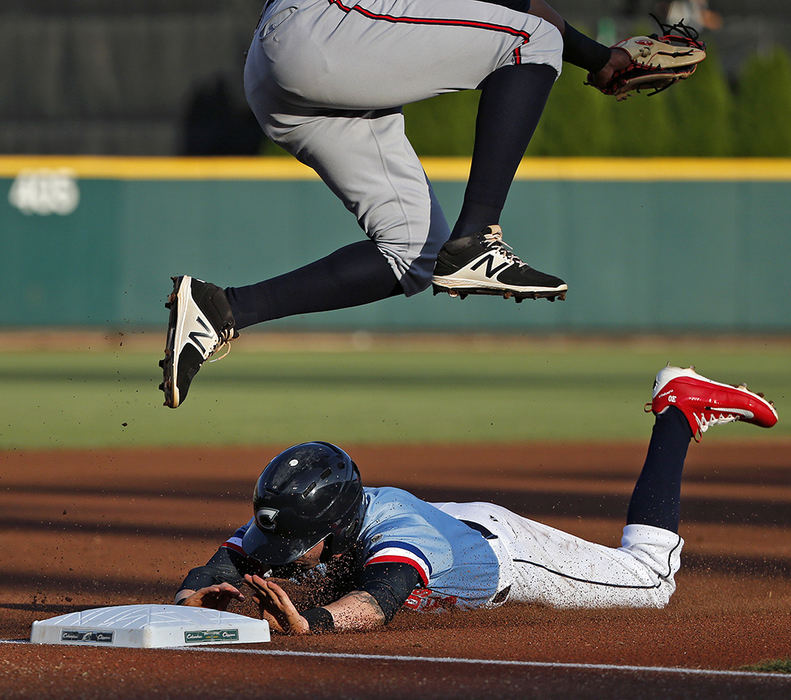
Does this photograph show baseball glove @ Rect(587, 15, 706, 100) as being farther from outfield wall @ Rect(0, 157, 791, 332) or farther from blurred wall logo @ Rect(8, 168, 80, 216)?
blurred wall logo @ Rect(8, 168, 80, 216)

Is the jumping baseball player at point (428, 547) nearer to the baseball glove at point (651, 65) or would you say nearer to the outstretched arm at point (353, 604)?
the outstretched arm at point (353, 604)

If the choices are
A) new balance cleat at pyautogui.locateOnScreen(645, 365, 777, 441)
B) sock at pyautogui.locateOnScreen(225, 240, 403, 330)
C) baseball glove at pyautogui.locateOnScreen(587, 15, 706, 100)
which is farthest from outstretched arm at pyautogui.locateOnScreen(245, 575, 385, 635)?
baseball glove at pyautogui.locateOnScreen(587, 15, 706, 100)

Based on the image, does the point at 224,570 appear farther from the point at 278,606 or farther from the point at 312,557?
the point at 278,606

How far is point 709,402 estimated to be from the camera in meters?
4.55

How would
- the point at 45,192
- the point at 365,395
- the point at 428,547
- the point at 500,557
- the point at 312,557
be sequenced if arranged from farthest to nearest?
the point at 45,192 < the point at 365,395 < the point at 500,557 < the point at 312,557 < the point at 428,547

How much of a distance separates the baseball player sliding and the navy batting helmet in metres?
0.39

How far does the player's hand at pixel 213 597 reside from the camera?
3.69 meters

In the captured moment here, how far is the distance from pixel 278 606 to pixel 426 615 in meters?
0.84

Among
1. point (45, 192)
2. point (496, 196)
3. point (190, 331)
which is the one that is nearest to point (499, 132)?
point (496, 196)

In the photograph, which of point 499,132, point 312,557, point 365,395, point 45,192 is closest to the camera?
point 499,132

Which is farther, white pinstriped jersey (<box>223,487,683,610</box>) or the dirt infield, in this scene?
white pinstriped jersey (<box>223,487,683,610</box>)

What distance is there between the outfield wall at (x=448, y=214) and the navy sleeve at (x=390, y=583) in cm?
1475

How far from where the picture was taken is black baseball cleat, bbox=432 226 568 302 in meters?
3.43

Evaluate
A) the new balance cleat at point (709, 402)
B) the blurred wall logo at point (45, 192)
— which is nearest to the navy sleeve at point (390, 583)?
the new balance cleat at point (709, 402)
